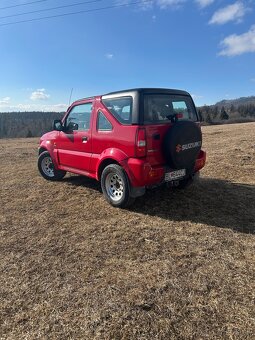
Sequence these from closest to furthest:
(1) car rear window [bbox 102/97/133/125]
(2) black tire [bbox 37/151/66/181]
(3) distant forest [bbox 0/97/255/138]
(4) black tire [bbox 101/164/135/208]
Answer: (1) car rear window [bbox 102/97/133/125] < (4) black tire [bbox 101/164/135/208] < (2) black tire [bbox 37/151/66/181] < (3) distant forest [bbox 0/97/255/138]

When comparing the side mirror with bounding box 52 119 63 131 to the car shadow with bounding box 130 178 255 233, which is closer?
the car shadow with bounding box 130 178 255 233

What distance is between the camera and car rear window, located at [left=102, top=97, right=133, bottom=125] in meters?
5.03

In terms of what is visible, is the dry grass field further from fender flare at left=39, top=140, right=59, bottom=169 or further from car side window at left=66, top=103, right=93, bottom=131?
car side window at left=66, top=103, right=93, bottom=131

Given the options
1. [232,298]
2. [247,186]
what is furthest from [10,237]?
[247,186]

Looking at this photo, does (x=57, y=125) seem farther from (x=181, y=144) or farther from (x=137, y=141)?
(x=181, y=144)

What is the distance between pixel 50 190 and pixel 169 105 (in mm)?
3329

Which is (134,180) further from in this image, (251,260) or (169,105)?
(251,260)

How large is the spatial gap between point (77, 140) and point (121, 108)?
1.48 metres

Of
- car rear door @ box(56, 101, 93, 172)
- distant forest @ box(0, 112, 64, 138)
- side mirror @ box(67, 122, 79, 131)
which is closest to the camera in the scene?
car rear door @ box(56, 101, 93, 172)

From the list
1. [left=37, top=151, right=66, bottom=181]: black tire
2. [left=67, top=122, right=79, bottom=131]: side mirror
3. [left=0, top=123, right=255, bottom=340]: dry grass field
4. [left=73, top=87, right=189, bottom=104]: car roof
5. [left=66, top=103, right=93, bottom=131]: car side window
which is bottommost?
[left=0, top=123, right=255, bottom=340]: dry grass field

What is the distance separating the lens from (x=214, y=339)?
2447mm

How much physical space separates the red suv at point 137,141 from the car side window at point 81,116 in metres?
0.02

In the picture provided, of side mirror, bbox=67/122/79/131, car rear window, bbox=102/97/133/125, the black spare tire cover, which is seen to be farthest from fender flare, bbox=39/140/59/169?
the black spare tire cover

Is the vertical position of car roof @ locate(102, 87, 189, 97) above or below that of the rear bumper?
above
